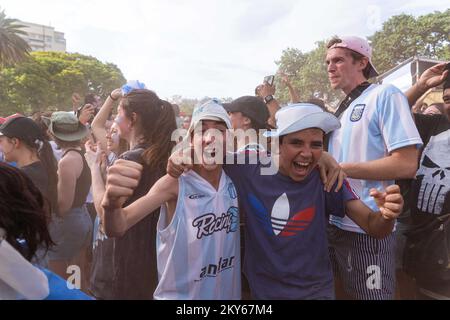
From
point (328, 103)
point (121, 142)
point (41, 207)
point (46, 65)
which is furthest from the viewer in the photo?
point (46, 65)

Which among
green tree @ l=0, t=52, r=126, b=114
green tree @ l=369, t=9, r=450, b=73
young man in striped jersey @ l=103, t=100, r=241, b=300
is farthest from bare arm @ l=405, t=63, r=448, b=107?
green tree @ l=0, t=52, r=126, b=114

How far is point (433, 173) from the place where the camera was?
2.19 m

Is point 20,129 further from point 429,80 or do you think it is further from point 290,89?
point 429,80

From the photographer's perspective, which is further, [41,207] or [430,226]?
[430,226]

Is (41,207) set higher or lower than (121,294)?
higher

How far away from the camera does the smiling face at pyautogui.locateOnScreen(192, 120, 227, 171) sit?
1697 mm

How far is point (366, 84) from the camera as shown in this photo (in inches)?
83.0

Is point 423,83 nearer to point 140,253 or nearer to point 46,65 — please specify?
point 140,253

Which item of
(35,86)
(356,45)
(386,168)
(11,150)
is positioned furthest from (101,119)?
(35,86)

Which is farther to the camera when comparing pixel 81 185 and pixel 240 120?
pixel 240 120

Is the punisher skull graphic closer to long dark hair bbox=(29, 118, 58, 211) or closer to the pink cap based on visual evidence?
the pink cap

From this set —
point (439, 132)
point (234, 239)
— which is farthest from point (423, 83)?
point (234, 239)

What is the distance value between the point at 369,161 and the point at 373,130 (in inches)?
7.2
